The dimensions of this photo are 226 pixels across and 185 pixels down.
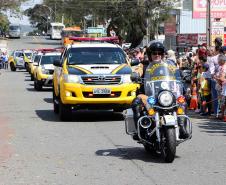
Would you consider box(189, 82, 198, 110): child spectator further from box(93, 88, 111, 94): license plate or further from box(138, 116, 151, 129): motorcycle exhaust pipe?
box(138, 116, 151, 129): motorcycle exhaust pipe

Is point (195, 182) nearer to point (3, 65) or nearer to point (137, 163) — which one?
point (137, 163)

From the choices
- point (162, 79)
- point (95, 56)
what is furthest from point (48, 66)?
point (162, 79)

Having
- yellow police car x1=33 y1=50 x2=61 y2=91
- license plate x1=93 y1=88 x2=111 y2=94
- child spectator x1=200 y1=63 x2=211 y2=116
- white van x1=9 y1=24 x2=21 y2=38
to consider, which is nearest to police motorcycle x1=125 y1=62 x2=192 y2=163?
license plate x1=93 y1=88 x2=111 y2=94

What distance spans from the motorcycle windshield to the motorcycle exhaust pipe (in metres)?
0.38

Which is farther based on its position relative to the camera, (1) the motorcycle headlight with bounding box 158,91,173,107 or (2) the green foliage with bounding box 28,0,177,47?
(2) the green foliage with bounding box 28,0,177,47

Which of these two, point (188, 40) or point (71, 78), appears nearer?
point (71, 78)

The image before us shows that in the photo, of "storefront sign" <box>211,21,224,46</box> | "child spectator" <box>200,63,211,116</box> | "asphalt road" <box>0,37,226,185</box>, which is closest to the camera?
"asphalt road" <box>0,37,226,185</box>

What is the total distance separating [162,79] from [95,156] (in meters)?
1.66

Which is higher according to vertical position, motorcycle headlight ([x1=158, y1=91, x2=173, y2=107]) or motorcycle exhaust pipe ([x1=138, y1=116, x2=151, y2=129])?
motorcycle headlight ([x1=158, y1=91, x2=173, y2=107])

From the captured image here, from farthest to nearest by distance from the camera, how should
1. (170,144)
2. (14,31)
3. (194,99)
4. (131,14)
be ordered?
(14,31)
(131,14)
(194,99)
(170,144)

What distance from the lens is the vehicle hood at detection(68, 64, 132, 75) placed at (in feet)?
55.8

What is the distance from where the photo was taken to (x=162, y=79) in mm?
10805

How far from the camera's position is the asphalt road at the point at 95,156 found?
366 inches

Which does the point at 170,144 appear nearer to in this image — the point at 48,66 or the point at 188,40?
the point at 48,66
